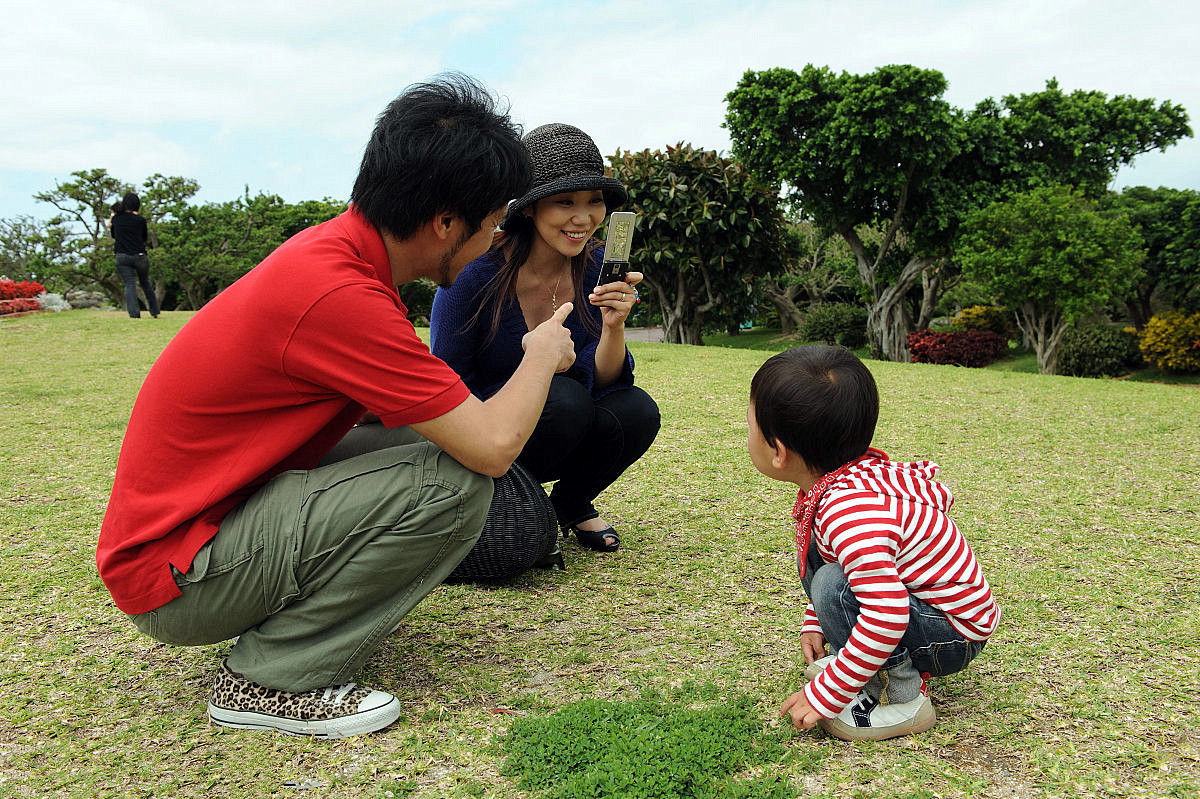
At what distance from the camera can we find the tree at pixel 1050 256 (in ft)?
44.1

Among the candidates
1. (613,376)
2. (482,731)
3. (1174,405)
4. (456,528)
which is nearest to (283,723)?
(482,731)

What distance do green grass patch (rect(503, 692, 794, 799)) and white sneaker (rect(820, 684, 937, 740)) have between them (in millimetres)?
141

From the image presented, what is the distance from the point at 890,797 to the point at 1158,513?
2.53 metres

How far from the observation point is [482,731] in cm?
186

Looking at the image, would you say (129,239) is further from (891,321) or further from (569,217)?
(891,321)

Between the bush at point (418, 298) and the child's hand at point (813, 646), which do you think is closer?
the child's hand at point (813, 646)

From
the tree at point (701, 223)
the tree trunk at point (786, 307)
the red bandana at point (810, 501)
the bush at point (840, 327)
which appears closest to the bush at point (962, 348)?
the bush at point (840, 327)

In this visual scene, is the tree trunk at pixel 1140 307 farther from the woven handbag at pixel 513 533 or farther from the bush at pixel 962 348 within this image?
the woven handbag at pixel 513 533

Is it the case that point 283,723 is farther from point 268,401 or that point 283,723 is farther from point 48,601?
point 48,601

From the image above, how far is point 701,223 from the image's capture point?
13094mm

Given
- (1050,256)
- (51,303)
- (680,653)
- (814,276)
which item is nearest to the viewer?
(680,653)

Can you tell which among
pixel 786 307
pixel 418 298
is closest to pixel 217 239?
pixel 418 298

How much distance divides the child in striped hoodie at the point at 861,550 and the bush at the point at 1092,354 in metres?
15.5

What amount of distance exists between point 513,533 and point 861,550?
1.21 metres
